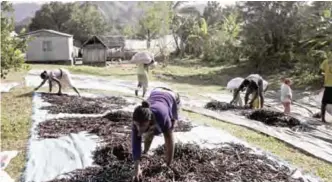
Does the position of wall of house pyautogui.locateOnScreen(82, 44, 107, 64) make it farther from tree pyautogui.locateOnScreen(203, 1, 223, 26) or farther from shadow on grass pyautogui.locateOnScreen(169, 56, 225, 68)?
tree pyautogui.locateOnScreen(203, 1, 223, 26)

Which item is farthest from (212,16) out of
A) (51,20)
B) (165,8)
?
(51,20)

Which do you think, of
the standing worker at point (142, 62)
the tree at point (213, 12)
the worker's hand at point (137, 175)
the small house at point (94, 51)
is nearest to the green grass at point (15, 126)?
the worker's hand at point (137, 175)

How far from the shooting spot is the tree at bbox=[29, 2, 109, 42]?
108 ft

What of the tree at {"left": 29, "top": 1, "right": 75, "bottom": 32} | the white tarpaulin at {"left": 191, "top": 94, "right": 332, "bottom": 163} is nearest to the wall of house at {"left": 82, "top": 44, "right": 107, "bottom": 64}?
the tree at {"left": 29, "top": 1, "right": 75, "bottom": 32}

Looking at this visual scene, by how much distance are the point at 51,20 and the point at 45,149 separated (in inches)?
1196

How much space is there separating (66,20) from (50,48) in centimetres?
1142

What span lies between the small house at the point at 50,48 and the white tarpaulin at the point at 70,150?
17569mm

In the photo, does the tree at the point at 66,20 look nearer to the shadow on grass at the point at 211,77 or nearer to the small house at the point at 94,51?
the small house at the point at 94,51

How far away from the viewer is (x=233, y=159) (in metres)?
4.39

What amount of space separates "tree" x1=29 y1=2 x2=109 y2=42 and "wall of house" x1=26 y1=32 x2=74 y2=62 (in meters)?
10.1

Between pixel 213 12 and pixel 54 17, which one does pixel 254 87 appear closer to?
pixel 54 17

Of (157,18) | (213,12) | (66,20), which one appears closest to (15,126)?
(157,18)

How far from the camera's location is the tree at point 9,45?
26.8 feet

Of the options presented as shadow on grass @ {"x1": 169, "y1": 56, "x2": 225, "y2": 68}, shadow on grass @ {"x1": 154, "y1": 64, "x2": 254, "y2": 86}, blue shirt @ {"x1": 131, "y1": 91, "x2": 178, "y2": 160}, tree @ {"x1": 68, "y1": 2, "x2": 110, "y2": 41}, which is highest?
tree @ {"x1": 68, "y1": 2, "x2": 110, "y2": 41}
